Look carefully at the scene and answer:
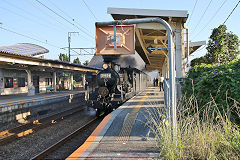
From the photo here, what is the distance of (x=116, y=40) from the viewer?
4176 mm

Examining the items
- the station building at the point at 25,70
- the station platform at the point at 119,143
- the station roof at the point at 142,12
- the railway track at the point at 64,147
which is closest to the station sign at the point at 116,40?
the station platform at the point at 119,143

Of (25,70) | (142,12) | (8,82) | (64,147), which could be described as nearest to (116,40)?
(64,147)

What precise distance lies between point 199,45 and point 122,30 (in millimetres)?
11816

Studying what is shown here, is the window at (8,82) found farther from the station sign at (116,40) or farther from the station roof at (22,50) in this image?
the station sign at (116,40)

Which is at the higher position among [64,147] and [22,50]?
[22,50]

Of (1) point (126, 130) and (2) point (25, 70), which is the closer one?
(1) point (126, 130)

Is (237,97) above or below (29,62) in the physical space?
below

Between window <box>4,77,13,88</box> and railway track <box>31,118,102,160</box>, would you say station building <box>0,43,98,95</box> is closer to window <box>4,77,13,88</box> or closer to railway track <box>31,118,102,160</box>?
window <box>4,77,13,88</box>

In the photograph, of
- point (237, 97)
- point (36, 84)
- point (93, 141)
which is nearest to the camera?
point (237, 97)

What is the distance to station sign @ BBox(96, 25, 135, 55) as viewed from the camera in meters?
4.13

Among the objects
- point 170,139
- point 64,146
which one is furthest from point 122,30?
point 64,146

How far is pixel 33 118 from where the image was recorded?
37.3ft

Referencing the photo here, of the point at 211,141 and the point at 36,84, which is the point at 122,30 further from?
the point at 36,84

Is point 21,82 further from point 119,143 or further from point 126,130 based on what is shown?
point 119,143
